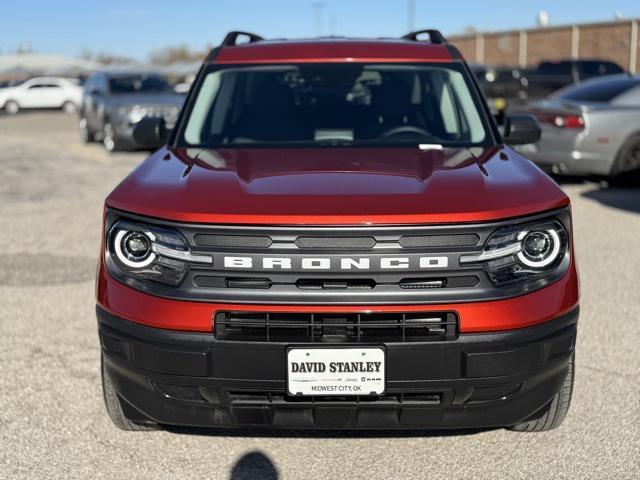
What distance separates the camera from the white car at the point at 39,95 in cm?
3963

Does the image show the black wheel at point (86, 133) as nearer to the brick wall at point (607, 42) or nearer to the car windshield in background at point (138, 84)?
the car windshield in background at point (138, 84)

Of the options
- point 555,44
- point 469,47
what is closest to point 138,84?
point 555,44

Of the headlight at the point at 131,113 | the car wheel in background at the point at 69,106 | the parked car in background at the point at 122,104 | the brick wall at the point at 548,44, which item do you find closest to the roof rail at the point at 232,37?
the parked car in background at the point at 122,104

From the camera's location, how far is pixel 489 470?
3.41 meters

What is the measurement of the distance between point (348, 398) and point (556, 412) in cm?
108

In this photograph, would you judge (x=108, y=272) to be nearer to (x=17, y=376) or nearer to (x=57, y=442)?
(x=57, y=442)

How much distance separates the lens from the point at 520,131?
15.3 feet

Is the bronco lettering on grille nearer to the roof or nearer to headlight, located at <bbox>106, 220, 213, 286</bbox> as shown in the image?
headlight, located at <bbox>106, 220, 213, 286</bbox>

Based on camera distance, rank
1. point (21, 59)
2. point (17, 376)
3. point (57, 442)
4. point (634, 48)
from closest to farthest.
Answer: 1. point (57, 442)
2. point (17, 376)
3. point (634, 48)
4. point (21, 59)

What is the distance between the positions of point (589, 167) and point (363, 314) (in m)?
8.47

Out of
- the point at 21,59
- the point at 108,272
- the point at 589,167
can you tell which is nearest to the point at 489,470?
the point at 108,272

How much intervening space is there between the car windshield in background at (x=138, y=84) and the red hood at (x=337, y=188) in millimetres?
14760

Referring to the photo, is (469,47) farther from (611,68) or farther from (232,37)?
(232,37)

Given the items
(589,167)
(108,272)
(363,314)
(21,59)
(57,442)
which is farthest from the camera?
(21,59)
